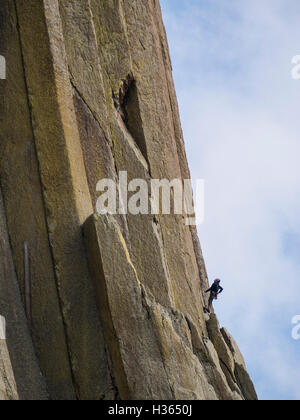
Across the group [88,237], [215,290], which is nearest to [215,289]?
[215,290]

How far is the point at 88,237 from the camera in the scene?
13156mm

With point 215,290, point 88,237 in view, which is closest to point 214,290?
point 215,290

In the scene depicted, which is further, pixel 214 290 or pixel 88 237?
pixel 214 290

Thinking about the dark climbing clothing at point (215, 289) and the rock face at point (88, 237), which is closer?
the rock face at point (88, 237)

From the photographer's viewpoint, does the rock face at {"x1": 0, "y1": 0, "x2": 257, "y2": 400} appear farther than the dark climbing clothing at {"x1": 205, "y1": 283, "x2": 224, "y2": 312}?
No

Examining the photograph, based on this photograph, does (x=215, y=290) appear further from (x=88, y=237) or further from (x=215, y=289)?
(x=88, y=237)

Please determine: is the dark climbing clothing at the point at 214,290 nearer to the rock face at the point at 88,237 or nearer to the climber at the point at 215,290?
the climber at the point at 215,290

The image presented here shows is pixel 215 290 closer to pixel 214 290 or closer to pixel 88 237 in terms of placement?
pixel 214 290

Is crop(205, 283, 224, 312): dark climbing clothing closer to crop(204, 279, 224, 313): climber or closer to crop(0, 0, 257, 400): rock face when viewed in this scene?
crop(204, 279, 224, 313): climber

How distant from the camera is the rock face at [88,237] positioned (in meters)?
12.8

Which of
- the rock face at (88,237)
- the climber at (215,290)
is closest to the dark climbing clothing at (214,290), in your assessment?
the climber at (215,290)

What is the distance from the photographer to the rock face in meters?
12.8

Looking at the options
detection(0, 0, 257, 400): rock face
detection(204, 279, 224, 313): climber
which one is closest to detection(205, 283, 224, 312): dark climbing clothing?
detection(204, 279, 224, 313): climber

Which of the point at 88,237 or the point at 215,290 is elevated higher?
the point at 88,237
